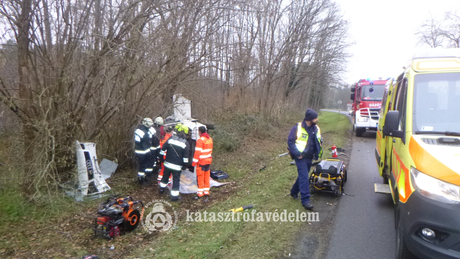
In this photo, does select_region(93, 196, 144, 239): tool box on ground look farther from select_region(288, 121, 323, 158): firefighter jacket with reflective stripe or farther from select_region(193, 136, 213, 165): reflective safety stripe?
select_region(288, 121, 323, 158): firefighter jacket with reflective stripe

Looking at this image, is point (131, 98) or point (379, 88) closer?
point (131, 98)

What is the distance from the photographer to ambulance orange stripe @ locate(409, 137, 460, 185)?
279 centimetres

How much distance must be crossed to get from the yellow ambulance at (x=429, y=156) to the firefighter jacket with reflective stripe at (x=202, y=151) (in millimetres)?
4061

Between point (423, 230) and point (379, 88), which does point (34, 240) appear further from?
point (379, 88)

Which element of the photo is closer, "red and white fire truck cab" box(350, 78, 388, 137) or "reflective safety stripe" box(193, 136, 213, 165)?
"reflective safety stripe" box(193, 136, 213, 165)

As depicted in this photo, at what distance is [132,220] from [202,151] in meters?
2.27

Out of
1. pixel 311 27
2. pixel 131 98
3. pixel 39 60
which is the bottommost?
pixel 131 98

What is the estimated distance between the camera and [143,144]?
7.56 metres

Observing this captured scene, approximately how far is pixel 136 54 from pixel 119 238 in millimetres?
4220

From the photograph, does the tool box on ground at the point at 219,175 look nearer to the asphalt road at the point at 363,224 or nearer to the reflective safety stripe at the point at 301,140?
the asphalt road at the point at 363,224

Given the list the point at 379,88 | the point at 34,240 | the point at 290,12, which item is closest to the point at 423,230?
the point at 34,240

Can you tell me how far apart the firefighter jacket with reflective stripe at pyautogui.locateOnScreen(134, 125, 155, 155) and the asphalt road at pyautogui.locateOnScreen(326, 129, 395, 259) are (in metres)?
4.82

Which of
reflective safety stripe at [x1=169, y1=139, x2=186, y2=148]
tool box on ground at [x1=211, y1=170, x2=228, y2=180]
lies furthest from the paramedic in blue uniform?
tool box on ground at [x1=211, y1=170, x2=228, y2=180]

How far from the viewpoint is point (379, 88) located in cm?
1488
